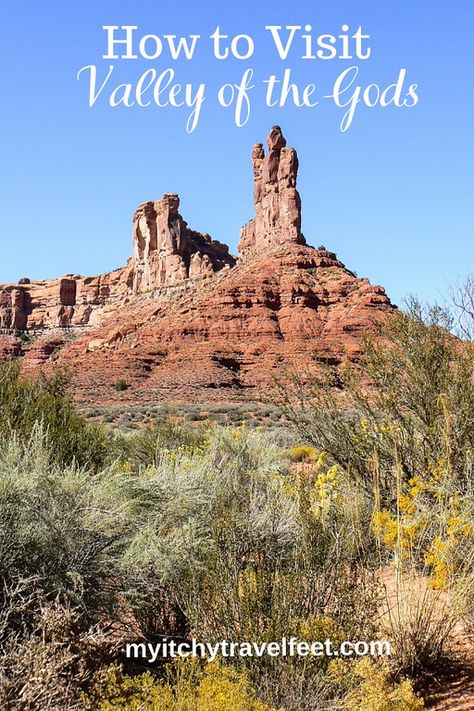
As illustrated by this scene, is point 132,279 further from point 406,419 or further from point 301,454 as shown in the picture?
point 406,419

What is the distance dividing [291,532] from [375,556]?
954mm

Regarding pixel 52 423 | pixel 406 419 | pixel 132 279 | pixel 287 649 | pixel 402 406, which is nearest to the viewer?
pixel 287 649

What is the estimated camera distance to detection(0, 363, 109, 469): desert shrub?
7.99 m

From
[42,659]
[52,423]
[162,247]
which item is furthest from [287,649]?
[162,247]

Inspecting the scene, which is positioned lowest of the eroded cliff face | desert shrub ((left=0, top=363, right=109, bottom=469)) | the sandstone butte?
desert shrub ((left=0, top=363, right=109, bottom=469))

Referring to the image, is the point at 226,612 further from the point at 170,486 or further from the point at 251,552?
the point at 170,486

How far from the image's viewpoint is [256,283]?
6425 cm

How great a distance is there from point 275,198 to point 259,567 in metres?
75.6

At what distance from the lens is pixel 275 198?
77125 millimetres

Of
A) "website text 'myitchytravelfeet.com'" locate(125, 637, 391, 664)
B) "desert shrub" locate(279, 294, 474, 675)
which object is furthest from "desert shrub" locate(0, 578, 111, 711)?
"desert shrub" locate(279, 294, 474, 675)

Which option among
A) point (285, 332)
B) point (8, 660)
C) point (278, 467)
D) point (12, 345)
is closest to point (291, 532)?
point (8, 660)

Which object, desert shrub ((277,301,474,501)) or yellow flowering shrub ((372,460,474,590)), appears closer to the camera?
yellow flowering shrub ((372,460,474,590))

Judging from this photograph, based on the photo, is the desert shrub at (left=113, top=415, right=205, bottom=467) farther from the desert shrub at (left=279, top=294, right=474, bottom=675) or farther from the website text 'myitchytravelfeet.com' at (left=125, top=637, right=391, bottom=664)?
the website text 'myitchytravelfeet.com' at (left=125, top=637, right=391, bottom=664)

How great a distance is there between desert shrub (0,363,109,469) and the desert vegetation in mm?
1125
